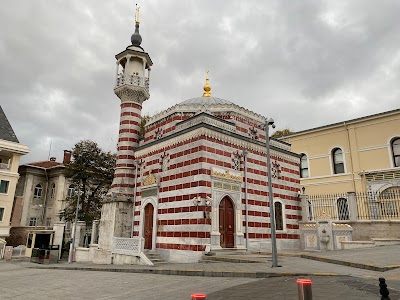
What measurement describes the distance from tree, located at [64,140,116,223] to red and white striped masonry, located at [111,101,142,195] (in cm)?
857

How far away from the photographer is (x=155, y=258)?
15.8 meters

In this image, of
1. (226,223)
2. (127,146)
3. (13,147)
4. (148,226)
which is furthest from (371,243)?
(13,147)

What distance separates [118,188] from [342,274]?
14.4 metres

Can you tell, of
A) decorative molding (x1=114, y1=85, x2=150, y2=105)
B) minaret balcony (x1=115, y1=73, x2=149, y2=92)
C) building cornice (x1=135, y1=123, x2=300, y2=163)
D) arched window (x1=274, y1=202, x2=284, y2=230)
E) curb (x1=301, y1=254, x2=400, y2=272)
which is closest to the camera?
curb (x1=301, y1=254, x2=400, y2=272)

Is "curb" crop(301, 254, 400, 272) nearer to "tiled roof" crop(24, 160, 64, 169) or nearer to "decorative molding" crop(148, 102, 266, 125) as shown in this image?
"decorative molding" crop(148, 102, 266, 125)

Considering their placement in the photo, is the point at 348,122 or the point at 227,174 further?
the point at 348,122

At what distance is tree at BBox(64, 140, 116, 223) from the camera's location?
2747 centimetres

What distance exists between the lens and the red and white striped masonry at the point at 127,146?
1995cm

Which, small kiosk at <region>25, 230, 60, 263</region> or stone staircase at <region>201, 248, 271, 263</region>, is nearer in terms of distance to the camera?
stone staircase at <region>201, 248, 271, 263</region>

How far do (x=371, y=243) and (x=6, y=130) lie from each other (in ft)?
115

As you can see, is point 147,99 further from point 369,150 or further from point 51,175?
point 51,175

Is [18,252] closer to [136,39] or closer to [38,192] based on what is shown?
[38,192]

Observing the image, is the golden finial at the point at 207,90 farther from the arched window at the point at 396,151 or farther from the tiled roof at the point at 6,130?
the tiled roof at the point at 6,130

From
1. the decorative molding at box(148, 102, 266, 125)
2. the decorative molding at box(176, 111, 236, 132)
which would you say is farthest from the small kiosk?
the decorative molding at box(176, 111, 236, 132)
